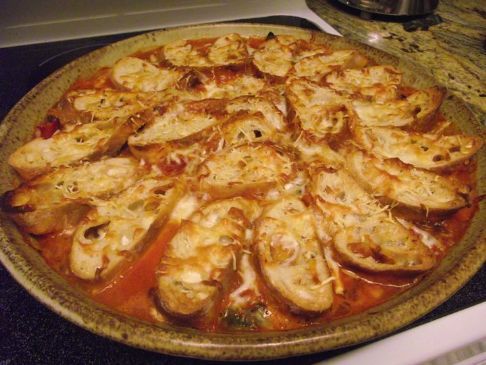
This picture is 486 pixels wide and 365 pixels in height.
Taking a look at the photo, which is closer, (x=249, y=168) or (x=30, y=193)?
(x=30, y=193)

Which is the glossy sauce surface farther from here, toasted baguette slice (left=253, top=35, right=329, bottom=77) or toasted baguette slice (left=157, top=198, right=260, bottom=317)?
toasted baguette slice (left=253, top=35, right=329, bottom=77)

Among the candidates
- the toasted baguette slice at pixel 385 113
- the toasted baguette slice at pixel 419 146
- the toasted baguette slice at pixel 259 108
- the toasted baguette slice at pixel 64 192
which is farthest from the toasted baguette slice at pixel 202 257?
the toasted baguette slice at pixel 385 113

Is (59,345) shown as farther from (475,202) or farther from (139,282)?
(475,202)

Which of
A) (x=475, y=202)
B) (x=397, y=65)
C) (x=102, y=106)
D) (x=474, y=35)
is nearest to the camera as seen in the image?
(x=475, y=202)

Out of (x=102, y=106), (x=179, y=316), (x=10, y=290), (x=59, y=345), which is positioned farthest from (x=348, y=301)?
(x=102, y=106)

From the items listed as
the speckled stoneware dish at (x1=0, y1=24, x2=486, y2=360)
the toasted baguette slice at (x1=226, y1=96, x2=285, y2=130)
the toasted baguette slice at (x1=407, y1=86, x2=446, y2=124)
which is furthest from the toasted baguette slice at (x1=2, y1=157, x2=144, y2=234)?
the toasted baguette slice at (x1=407, y1=86, x2=446, y2=124)

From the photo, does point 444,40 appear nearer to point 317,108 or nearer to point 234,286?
point 317,108

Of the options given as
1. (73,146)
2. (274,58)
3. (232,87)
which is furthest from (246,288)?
(274,58)
